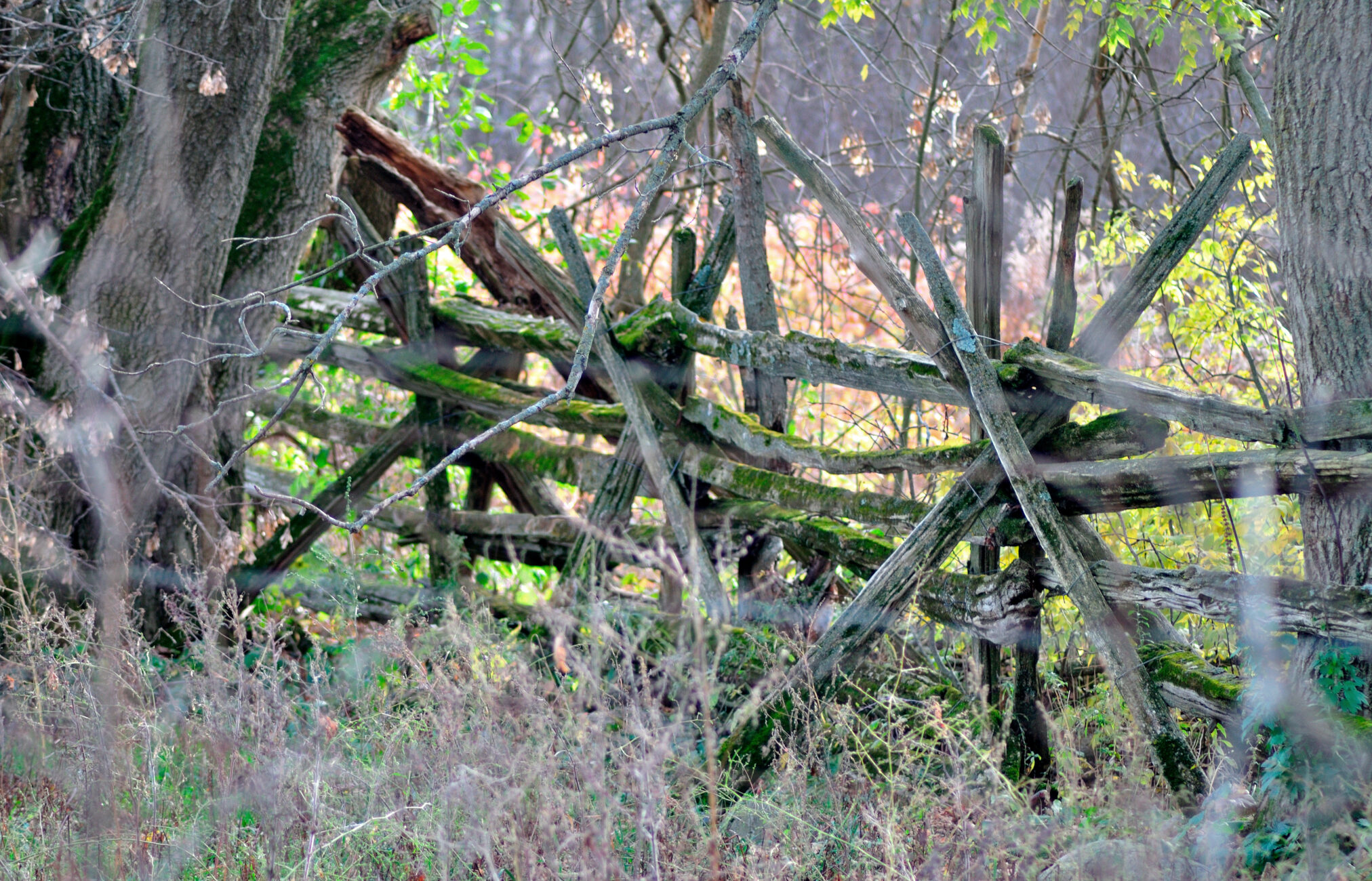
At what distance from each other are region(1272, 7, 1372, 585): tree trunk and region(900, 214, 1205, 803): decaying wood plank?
59cm

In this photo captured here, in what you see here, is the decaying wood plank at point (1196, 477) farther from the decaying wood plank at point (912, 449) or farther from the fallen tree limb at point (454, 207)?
the fallen tree limb at point (454, 207)

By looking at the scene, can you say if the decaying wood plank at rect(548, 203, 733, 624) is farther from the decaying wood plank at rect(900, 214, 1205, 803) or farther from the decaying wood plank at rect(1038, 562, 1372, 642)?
the decaying wood plank at rect(1038, 562, 1372, 642)

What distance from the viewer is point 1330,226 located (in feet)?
9.45

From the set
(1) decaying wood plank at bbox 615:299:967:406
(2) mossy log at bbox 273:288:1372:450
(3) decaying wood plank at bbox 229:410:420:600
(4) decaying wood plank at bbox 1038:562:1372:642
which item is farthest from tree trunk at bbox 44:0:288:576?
(4) decaying wood plank at bbox 1038:562:1372:642

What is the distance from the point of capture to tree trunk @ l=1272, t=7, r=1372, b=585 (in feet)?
9.20

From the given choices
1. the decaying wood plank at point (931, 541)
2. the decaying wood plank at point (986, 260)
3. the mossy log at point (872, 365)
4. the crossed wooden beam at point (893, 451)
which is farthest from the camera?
the decaying wood plank at point (986, 260)

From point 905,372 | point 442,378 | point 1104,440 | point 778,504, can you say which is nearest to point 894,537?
point 778,504

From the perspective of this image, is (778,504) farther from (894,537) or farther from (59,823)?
(59,823)

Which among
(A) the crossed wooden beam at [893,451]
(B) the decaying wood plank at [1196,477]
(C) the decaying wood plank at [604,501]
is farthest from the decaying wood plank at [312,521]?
(B) the decaying wood plank at [1196,477]

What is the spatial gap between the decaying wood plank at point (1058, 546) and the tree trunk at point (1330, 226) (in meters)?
0.59

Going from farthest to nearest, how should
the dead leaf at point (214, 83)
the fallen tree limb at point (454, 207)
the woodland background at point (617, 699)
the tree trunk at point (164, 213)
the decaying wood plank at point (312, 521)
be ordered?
the decaying wood plank at point (312, 521), the fallen tree limb at point (454, 207), the tree trunk at point (164, 213), the dead leaf at point (214, 83), the woodland background at point (617, 699)

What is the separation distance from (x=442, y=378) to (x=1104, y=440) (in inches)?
139

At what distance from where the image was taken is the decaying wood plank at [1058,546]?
3.07m

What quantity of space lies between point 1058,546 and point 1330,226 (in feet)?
3.95
